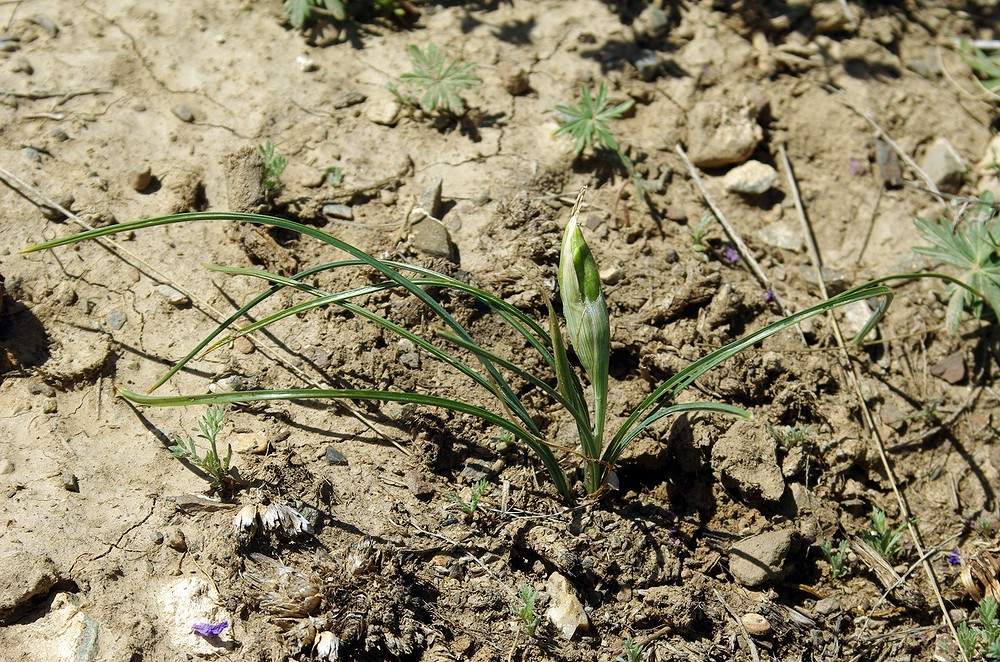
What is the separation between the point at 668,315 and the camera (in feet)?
9.42

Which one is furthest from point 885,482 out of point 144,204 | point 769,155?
point 144,204

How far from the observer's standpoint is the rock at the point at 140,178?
9.58ft

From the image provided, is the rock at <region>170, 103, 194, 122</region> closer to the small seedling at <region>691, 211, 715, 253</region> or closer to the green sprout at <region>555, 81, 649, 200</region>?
the green sprout at <region>555, 81, 649, 200</region>

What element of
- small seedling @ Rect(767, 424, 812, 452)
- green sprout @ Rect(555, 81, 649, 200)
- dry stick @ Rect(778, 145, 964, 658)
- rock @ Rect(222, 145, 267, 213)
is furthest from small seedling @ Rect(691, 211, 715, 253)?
rock @ Rect(222, 145, 267, 213)

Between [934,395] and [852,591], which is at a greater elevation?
[934,395]

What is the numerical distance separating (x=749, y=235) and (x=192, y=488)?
90.5 inches

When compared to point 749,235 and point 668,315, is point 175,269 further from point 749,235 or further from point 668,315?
point 749,235

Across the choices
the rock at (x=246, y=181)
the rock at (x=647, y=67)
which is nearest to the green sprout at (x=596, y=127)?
the rock at (x=647, y=67)

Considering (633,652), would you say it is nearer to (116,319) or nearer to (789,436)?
(789,436)

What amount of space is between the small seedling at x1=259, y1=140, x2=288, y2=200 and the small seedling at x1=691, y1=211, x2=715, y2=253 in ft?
5.25

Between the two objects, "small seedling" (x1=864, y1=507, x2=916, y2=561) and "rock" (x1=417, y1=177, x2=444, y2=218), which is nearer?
"small seedling" (x1=864, y1=507, x2=916, y2=561)

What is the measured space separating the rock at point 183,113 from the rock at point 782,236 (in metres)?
2.38

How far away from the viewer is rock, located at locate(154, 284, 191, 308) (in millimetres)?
2705

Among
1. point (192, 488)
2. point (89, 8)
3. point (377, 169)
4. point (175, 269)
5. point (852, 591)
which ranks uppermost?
point (89, 8)
